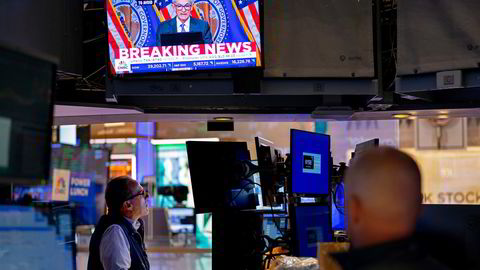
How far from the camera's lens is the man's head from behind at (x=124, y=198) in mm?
3961

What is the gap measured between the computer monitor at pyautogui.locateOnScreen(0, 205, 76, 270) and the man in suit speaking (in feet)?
14.4

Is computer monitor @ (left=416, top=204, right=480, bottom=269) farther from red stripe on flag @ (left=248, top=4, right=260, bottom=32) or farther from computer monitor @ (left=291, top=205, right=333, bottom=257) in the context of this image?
red stripe on flag @ (left=248, top=4, right=260, bottom=32)

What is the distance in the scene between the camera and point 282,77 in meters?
4.65

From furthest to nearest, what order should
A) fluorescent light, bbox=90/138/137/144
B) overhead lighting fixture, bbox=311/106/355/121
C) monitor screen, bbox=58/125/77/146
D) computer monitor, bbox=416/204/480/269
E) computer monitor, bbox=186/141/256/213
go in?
monitor screen, bbox=58/125/77/146, fluorescent light, bbox=90/138/137/144, overhead lighting fixture, bbox=311/106/355/121, computer monitor, bbox=186/141/256/213, computer monitor, bbox=416/204/480/269

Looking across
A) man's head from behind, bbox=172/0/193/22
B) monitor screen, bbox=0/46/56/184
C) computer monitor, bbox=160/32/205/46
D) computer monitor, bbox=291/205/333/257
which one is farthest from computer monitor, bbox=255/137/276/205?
monitor screen, bbox=0/46/56/184

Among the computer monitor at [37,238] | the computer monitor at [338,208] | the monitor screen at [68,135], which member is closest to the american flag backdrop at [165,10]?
the computer monitor at [338,208]

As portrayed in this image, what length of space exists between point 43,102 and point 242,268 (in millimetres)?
2418

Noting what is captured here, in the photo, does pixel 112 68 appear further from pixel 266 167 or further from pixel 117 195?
pixel 266 167

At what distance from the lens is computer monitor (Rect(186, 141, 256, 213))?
433 cm

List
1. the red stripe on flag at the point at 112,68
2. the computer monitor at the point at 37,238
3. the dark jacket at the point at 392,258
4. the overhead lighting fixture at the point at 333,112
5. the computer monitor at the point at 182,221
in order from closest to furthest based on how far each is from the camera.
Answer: the dark jacket at the point at 392,258 → the red stripe on flag at the point at 112,68 → the overhead lighting fixture at the point at 333,112 → the computer monitor at the point at 37,238 → the computer monitor at the point at 182,221

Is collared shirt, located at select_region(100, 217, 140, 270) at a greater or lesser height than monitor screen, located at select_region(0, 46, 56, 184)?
lesser

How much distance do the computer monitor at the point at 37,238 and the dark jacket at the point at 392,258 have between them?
6.75m

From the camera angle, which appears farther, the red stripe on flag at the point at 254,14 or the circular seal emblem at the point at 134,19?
the circular seal emblem at the point at 134,19

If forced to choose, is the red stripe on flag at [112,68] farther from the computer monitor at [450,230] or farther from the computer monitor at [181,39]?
the computer monitor at [450,230]
